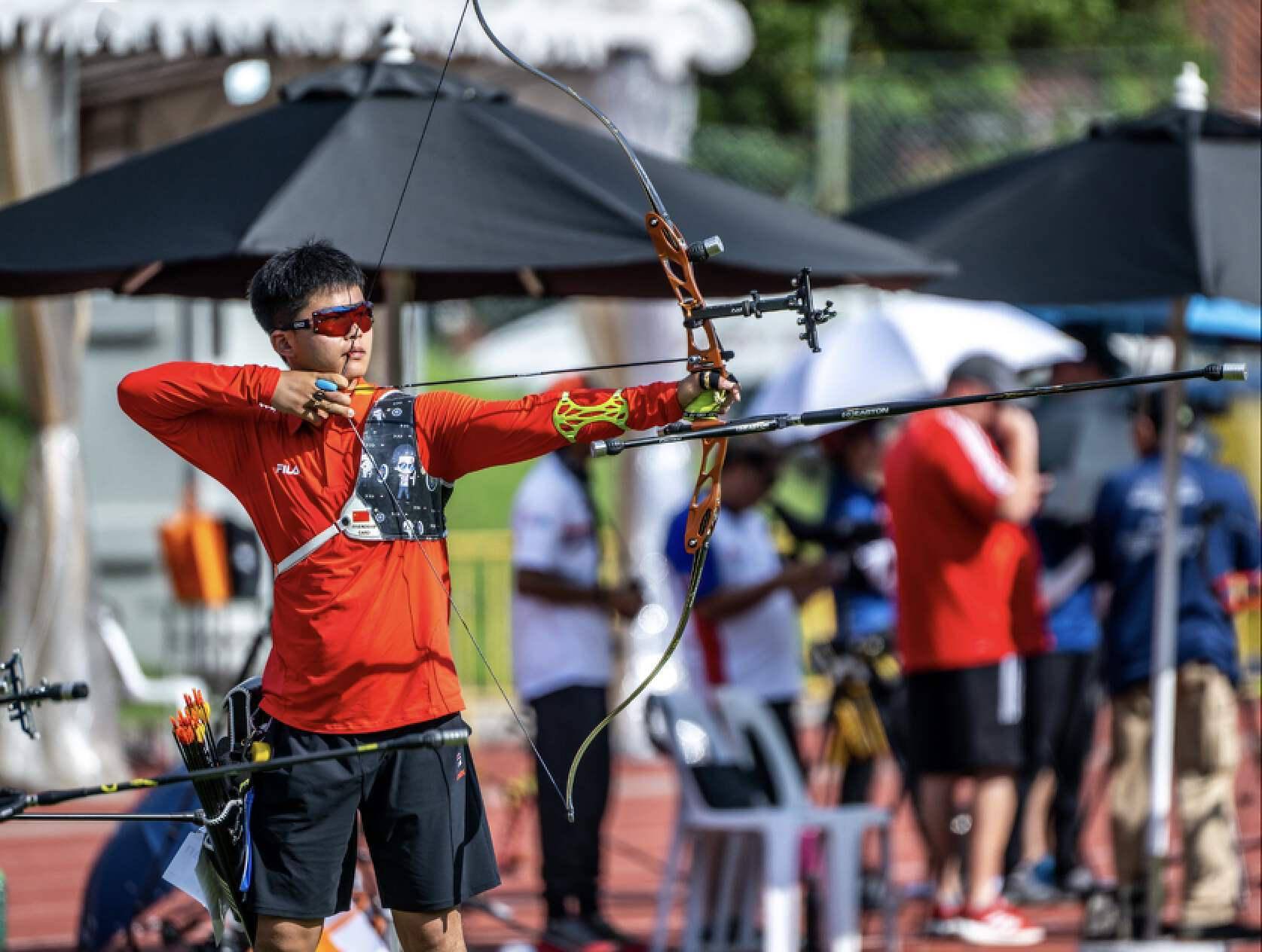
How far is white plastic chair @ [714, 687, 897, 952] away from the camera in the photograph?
4.90 metres

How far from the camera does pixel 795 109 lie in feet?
72.8

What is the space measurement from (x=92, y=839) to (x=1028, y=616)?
4.18 m

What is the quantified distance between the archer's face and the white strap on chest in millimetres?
256

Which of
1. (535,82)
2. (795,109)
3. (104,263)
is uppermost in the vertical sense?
(795,109)

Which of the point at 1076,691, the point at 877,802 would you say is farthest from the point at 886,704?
the point at 877,802

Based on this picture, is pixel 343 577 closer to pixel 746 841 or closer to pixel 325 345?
pixel 325 345

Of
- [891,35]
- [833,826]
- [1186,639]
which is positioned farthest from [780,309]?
[891,35]

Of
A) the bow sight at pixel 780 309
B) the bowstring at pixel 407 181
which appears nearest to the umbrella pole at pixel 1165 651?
the bowstring at pixel 407 181

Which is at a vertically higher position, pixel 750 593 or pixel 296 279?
pixel 296 279

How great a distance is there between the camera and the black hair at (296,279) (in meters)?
3.06

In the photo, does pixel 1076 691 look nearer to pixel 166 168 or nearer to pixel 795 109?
pixel 166 168

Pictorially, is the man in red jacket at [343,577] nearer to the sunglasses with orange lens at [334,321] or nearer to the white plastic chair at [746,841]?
the sunglasses with orange lens at [334,321]

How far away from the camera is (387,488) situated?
308cm

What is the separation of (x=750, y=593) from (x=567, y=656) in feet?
1.79
